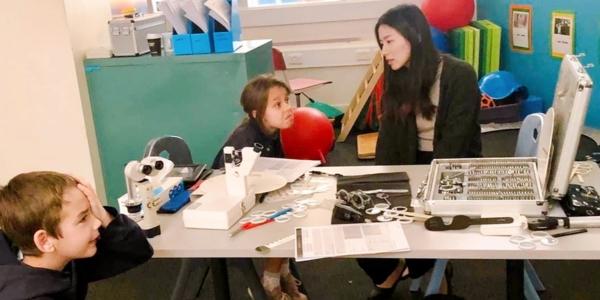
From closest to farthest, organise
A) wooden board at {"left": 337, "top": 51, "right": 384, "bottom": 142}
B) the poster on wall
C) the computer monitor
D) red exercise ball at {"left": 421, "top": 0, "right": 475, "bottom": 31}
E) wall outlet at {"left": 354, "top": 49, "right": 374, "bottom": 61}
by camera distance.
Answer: the computer monitor → the poster on wall → wooden board at {"left": 337, "top": 51, "right": 384, "bottom": 142} → red exercise ball at {"left": 421, "top": 0, "right": 475, "bottom": 31} → wall outlet at {"left": 354, "top": 49, "right": 374, "bottom": 61}

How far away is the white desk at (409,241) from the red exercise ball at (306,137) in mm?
1070

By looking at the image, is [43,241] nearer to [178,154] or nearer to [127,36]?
[178,154]

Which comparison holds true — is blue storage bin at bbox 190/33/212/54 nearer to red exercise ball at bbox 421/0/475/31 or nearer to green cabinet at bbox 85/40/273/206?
green cabinet at bbox 85/40/273/206

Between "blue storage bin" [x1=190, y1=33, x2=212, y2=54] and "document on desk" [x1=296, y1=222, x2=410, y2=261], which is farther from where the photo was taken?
"blue storage bin" [x1=190, y1=33, x2=212, y2=54]

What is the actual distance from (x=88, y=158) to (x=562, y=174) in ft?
7.59

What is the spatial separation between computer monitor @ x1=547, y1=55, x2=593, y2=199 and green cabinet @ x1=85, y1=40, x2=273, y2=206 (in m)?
1.65

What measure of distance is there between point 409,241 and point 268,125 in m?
1.03

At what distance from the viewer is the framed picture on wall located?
4793 millimetres

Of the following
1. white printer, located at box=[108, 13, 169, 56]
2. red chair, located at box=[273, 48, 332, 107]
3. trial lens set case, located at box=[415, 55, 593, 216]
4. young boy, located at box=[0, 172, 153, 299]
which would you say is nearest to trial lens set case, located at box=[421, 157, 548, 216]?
trial lens set case, located at box=[415, 55, 593, 216]

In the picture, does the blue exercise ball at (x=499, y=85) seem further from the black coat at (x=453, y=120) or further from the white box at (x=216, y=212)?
the white box at (x=216, y=212)

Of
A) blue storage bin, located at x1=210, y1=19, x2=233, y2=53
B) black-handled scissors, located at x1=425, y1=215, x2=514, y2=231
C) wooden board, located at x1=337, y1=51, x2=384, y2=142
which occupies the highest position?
blue storage bin, located at x1=210, y1=19, x2=233, y2=53

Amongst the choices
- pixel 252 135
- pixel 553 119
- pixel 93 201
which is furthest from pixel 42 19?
pixel 553 119

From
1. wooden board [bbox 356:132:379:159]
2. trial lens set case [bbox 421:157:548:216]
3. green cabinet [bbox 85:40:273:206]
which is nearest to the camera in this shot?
A: trial lens set case [bbox 421:157:548:216]

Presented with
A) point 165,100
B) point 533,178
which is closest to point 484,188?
point 533,178
